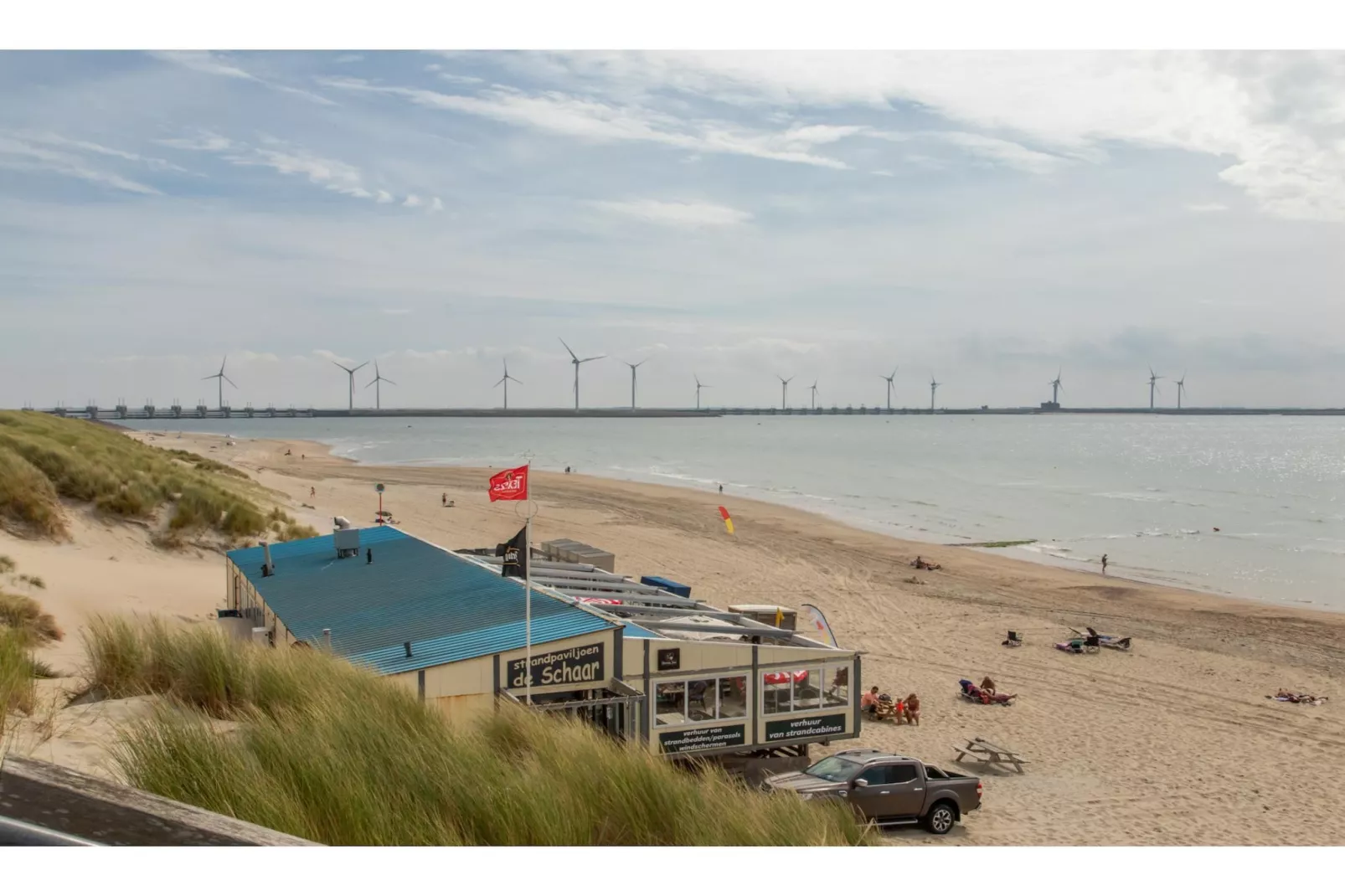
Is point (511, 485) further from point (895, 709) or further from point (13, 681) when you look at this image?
point (895, 709)

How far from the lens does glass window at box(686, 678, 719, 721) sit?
47.0 feet

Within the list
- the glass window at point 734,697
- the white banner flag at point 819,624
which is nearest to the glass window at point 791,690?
the glass window at point 734,697

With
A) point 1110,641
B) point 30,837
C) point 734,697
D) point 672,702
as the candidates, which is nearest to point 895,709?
point 734,697

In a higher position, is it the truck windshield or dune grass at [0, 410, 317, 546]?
dune grass at [0, 410, 317, 546]

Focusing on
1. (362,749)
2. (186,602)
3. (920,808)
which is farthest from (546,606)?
(186,602)

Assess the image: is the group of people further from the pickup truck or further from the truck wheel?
the truck wheel

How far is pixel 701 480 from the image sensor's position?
91500 millimetres

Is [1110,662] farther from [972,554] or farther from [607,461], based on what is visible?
[607,461]

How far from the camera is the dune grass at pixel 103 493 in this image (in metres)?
24.8

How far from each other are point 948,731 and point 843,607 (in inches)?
551

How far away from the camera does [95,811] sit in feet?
10.2

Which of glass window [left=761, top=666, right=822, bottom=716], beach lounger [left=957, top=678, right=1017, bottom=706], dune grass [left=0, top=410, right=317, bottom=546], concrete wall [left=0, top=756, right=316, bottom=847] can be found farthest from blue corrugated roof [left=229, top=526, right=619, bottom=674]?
beach lounger [left=957, top=678, right=1017, bottom=706]

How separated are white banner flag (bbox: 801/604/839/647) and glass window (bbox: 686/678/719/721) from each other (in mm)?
3617

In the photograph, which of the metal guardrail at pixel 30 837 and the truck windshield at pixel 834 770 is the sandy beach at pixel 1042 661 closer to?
the truck windshield at pixel 834 770
